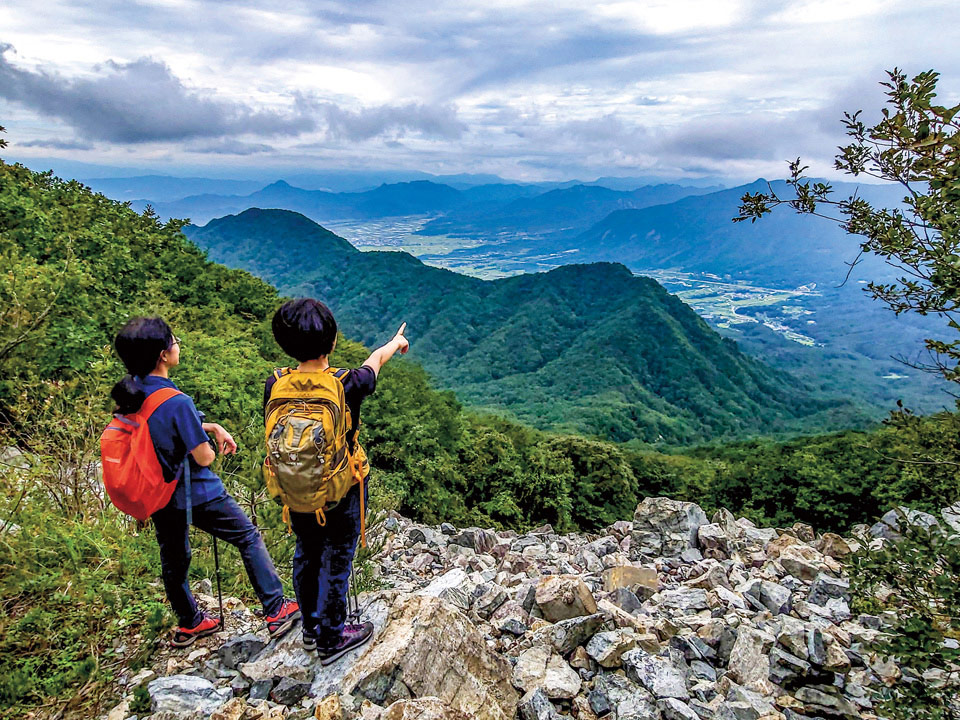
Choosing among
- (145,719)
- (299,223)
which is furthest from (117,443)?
(299,223)

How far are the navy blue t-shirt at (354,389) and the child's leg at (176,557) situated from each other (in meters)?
1.05

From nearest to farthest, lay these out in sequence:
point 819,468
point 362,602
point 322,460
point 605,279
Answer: point 322,460
point 362,602
point 819,468
point 605,279

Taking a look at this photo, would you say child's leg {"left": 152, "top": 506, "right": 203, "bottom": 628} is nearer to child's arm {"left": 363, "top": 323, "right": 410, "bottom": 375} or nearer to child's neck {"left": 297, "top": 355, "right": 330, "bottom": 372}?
child's neck {"left": 297, "top": 355, "right": 330, "bottom": 372}

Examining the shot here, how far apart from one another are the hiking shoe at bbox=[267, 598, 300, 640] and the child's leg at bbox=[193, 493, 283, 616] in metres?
0.03

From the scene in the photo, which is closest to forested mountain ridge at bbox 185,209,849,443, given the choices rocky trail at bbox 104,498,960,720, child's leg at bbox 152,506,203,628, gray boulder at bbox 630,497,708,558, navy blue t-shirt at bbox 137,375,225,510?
gray boulder at bbox 630,497,708,558

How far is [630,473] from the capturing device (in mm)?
22094

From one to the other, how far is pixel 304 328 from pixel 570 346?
99.2 m

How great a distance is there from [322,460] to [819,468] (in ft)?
63.3

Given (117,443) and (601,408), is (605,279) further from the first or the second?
(117,443)

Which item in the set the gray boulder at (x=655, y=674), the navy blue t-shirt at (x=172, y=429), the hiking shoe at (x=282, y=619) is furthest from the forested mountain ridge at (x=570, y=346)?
the navy blue t-shirt at (x=172, y=429)

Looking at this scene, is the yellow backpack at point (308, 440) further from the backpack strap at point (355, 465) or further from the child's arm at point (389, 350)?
the child's arm at point (389, 350)

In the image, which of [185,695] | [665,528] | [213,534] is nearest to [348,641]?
[185,695]

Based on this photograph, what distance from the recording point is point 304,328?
2770 mm

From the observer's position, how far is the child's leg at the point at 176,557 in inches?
132
